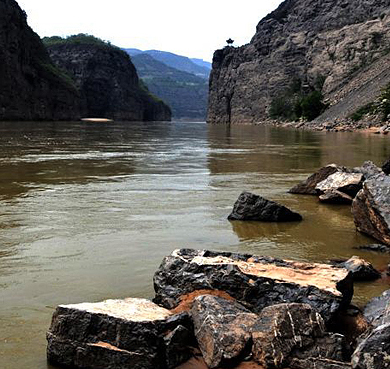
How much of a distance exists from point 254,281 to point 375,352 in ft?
5.12

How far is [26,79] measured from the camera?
303ft

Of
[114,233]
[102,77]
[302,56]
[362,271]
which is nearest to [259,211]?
[114,233]

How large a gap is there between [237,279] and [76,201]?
6147 millimetres

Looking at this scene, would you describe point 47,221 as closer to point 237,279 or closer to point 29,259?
point 29,259

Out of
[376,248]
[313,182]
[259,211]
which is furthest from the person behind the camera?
[313,182]

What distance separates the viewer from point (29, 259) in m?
6.35

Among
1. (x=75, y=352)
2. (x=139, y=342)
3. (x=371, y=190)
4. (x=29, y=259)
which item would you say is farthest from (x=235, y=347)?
(x=371, y=190)

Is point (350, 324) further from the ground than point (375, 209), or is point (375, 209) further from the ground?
point (375, 209)

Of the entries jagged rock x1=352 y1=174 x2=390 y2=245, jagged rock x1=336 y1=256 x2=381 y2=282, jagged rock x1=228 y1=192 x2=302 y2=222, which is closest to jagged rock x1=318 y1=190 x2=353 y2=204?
jagged rock x1=228 y1=192 x2=302 y2=222

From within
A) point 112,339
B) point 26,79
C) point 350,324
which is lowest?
point 350,324

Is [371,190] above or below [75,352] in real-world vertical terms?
above

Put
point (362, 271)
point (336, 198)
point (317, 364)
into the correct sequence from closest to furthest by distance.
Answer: point (317, 364) → point (362, 271) → point (336, 198)

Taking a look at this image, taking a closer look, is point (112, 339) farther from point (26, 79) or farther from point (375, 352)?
point (26, 79)

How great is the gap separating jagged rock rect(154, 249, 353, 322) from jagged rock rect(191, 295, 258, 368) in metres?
0.35
